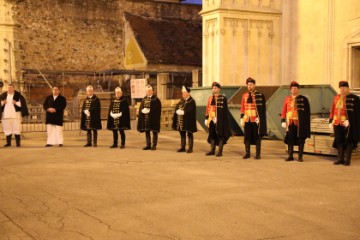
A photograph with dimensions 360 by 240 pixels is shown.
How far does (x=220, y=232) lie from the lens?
19.1 ft

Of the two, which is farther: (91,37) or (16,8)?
(91,37)

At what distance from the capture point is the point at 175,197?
7527 mm

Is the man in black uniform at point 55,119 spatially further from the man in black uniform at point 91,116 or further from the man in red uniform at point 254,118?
the man in red uniform at point 254,118

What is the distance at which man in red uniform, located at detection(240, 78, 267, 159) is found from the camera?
469 inches

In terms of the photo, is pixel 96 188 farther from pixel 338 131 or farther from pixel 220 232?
pixel 338 131

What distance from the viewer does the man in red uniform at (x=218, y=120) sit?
1233 cm

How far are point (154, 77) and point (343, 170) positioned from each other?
22640 mm

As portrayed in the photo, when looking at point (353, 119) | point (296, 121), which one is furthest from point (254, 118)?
point (353, 119)

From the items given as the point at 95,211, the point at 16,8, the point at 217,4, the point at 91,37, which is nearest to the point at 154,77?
the point at 91,37

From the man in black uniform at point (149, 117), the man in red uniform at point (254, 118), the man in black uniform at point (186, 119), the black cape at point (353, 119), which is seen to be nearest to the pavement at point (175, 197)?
the man in red uniform at point (254, 118)

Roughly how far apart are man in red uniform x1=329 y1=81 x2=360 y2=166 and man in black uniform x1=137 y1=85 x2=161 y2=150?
4615 millimetres

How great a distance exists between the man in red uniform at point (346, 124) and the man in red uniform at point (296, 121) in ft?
2.07

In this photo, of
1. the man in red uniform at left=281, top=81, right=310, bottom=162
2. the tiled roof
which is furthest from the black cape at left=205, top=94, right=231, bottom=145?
the tiled roof

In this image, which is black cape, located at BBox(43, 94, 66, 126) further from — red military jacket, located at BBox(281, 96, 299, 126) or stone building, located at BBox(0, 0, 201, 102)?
stone building, located at BBox(0, 0, 201, 102)
